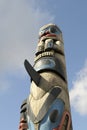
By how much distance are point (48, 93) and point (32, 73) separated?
39.8 inches

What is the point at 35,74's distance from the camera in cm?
1043

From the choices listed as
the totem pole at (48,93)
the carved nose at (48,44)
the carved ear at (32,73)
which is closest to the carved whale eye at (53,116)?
the totem pole at (48,93)

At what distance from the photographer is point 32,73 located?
1034cm

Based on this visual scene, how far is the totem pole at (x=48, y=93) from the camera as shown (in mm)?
9469

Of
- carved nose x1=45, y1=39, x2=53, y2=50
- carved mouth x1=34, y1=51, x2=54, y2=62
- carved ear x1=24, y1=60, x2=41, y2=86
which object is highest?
carved nose x1=45, y1=39, x2=53, y2=50

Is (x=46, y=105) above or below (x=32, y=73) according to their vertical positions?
below

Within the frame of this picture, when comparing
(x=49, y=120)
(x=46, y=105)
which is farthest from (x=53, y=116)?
(x=46, y=105)

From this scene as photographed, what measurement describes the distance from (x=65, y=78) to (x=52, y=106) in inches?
75.1

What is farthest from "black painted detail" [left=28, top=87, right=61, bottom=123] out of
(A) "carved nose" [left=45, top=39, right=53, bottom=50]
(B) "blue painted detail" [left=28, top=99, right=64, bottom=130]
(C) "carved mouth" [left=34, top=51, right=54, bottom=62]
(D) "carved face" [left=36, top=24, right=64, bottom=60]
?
(A) "carved nose" [left=45, top=39, right=53, bottom=50]

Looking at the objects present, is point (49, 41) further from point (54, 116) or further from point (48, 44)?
point (54, 116)

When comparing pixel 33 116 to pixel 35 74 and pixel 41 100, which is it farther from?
pixel 35 74

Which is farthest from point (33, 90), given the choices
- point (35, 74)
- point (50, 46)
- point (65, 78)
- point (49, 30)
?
point (49, 30)

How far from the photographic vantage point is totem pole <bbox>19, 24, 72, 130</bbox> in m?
9.47

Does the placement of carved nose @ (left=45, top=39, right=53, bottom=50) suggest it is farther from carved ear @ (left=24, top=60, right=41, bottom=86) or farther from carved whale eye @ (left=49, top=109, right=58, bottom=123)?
carved whale eye @ (left=49, top=109, right=58, bottom=123)
